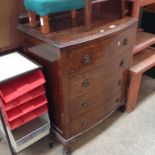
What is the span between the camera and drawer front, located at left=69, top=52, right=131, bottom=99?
1.29 meters

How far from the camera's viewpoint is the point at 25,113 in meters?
1.24

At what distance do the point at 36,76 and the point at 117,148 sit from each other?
0.84 m

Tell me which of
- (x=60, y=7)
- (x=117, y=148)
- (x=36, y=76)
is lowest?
(x=117, y=148)

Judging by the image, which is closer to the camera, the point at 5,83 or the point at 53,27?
the point at 5,83

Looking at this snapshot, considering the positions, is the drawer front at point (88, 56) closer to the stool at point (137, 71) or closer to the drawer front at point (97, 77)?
the drawer front at point (97, 77)

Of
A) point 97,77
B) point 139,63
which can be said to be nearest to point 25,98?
point 97,77

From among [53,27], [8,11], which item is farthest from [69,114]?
[8,11]

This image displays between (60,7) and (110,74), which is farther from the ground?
(60,7)

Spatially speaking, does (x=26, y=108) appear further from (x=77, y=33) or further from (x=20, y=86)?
(x=77, y=33)

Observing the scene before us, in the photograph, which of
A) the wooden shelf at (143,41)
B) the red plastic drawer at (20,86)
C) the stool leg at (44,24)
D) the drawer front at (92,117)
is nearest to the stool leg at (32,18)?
the stool leg at (44,24)

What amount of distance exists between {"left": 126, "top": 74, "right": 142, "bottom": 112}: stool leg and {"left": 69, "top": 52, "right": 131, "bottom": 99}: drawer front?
180 mm

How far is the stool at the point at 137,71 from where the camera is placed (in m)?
1.75

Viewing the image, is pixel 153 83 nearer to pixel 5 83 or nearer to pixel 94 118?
pixel 94 118

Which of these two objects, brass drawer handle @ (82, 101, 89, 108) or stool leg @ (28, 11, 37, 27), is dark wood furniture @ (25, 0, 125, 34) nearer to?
stool leg @ (28, 11, 37, 27)
